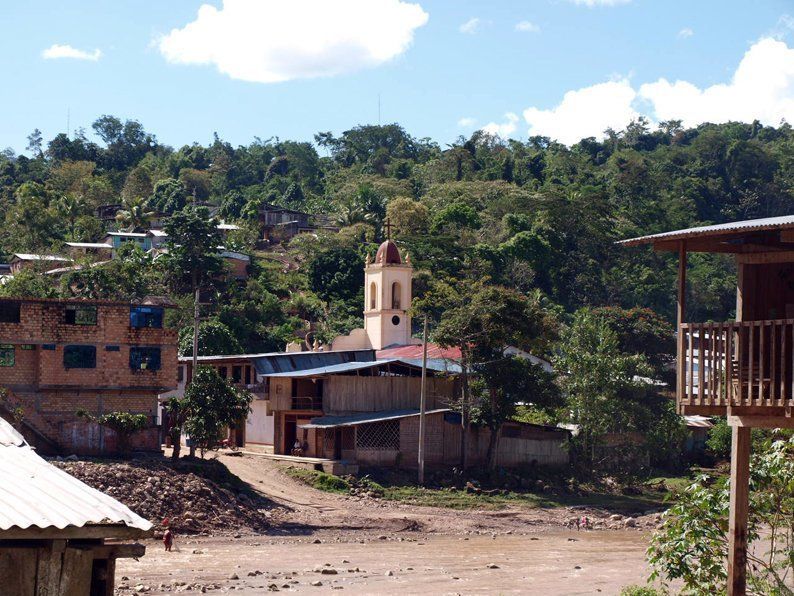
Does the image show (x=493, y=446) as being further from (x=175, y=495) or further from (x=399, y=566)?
(x=399, y=566)

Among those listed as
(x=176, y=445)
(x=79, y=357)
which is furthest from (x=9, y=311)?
(x=176, y=445)

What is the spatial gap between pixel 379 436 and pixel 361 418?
106 centimetres

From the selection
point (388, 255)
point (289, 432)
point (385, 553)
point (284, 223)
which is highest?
point (284, 223)

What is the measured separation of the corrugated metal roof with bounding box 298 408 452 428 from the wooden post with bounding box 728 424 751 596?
1294 inches

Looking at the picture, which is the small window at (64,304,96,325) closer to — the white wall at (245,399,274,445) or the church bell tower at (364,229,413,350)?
the white wall at (245,399,274,445)

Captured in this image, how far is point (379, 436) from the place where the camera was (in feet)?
157

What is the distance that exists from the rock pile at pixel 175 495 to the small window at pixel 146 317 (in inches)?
209

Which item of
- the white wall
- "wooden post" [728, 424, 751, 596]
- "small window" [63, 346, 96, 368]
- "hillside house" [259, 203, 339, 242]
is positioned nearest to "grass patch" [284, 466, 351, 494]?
the white wall

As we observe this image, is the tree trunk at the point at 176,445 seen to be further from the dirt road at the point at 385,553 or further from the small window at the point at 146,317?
the small window at the point at 146,317

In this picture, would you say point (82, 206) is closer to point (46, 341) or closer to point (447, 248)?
point (447, 248)

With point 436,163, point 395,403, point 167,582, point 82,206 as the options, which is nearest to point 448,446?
point 395,403

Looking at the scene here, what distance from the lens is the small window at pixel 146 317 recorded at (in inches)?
1730

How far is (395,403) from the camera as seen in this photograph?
165 ft

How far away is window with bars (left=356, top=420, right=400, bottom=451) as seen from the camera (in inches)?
1881
